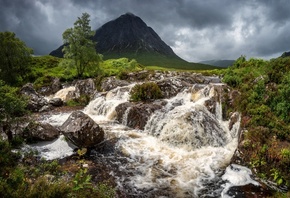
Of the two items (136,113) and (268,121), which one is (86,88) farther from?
(268,121)

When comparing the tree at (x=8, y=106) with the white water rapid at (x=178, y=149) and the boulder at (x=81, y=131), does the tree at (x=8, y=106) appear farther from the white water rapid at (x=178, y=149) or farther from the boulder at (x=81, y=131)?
the white water rapid at (x=178, y=149)

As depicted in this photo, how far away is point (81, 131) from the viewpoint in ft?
51.9

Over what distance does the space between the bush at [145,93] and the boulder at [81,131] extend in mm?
10181

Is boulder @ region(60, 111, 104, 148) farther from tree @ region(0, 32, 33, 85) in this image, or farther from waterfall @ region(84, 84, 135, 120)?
tree @ region(0, 32, 33, 85)

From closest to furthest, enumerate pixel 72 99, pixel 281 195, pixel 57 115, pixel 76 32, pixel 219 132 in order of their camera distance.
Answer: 1. pixel 281 195
2. pixel 219 132
3. pixel 57 115
4. pixel 72 99
5. pixel 76 32

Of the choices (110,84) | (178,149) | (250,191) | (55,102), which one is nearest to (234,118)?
(178,149)

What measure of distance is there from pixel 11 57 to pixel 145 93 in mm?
37389

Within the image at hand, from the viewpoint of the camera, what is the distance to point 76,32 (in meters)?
43.8

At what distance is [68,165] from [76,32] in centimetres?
3539

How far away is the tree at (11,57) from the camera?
154 ft

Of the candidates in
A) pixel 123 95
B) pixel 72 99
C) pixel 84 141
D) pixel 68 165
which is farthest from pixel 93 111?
pixel 68 165

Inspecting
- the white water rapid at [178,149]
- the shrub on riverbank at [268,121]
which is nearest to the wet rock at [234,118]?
the white water rapid at [178,149]

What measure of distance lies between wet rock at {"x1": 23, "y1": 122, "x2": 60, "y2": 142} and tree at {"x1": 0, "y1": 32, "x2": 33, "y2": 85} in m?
34.1

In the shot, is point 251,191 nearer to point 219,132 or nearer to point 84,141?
point 219,132
